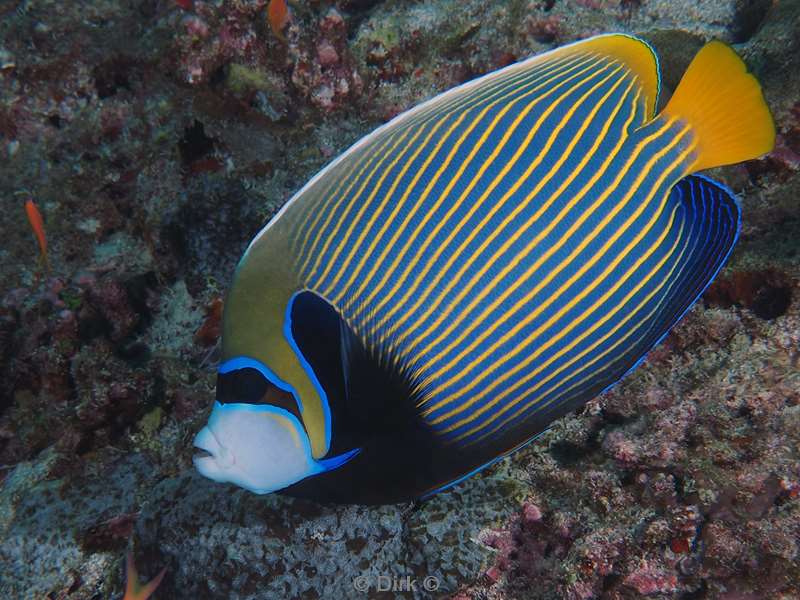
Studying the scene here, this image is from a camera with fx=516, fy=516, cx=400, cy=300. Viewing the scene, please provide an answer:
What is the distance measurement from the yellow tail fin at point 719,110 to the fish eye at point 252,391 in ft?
4.05

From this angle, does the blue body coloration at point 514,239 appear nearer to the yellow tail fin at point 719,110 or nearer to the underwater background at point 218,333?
the yellow tail fin at point 719,110

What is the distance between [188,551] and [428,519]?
1.10m

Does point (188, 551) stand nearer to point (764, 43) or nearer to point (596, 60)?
point (596, 60)

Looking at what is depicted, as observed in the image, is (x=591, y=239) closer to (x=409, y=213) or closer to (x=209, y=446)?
(x=409, y=213)

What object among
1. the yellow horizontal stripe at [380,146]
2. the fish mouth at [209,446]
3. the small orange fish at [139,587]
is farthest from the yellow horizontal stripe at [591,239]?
the small orange fish at [139,587]

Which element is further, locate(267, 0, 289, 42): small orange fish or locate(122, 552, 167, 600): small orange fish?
locate(267, 0, 289, 42): small orange fish

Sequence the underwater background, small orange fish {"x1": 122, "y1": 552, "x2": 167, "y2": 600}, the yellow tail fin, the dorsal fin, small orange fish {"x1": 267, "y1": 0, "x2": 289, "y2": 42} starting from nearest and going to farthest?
the yellow tail fin, the dorsal fin, the underwater background, small orange fish {"x1": 122, "y1": 552, "x2": 167, "y2": 600}, small orange fish {"x1": 267, "y1": 0, "x2": 289, "y2": 42}

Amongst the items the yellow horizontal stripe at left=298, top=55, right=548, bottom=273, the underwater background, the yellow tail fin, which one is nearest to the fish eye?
the yellow horizontal stripe at left=298, top=55, right=548, bottom=273

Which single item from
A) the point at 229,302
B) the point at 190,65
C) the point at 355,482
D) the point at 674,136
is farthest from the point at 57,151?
the point at 674,136

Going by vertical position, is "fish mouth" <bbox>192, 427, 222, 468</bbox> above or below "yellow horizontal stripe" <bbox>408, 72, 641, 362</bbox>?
below

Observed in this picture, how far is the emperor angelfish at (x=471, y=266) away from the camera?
1.35 meters

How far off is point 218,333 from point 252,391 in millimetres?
2329

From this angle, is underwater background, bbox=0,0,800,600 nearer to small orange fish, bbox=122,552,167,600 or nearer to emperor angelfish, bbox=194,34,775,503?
small orange fish, bbox=122,552,167,600

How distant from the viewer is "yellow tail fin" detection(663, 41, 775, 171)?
1326mm
